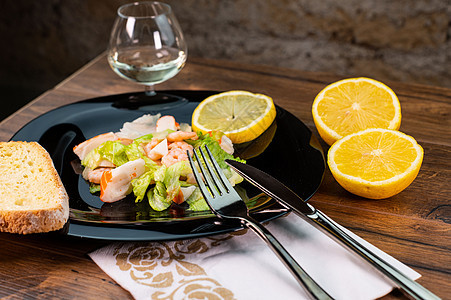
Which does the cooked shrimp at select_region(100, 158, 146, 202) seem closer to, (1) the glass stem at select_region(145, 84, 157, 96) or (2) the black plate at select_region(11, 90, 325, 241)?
(2) the black plate at select_region(11, 90, 325, 241)

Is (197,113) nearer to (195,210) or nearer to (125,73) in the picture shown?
(125,73)

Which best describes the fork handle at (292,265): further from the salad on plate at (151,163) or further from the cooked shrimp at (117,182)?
the cooked shrimp at (117,182)

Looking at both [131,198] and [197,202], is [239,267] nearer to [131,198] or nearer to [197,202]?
[197,202]

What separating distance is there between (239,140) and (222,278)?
532 millimetres

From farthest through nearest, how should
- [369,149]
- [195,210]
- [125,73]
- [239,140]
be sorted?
[125,73]
[239,140]
[369,149]
[195,210]

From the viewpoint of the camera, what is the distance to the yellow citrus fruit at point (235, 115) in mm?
1369

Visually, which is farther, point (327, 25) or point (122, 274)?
point (327, 25)

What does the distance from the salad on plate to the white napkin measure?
4.4 inches

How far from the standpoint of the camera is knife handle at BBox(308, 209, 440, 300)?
795 millimetres

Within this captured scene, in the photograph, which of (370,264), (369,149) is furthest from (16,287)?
(369,149)

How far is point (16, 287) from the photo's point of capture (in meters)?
0.91

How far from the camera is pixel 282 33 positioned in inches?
126

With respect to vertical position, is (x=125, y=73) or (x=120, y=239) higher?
(x=125, y=73)

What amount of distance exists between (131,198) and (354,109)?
0.66m
